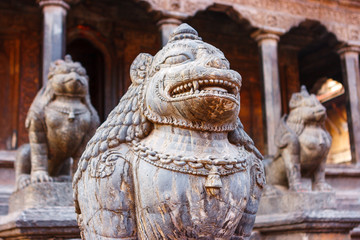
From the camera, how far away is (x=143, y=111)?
2451 millimetres

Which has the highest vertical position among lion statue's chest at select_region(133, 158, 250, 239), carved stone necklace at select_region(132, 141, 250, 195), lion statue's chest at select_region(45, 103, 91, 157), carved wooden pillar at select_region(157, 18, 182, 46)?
carved wooden pillar at select_region(157, 18, 182, 46)

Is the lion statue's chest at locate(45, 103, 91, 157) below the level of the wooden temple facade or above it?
below

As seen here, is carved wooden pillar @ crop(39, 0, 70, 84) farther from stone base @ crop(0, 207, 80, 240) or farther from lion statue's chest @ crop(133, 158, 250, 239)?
lion statue's chest @ crop(133, 158, 250, 239)

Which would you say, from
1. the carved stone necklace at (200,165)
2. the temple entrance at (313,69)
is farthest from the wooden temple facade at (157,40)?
the carved stone necklace at (200,165)

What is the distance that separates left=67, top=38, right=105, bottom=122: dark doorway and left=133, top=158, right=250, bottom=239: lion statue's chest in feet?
32.4

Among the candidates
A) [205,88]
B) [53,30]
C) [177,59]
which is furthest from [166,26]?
[205,88]

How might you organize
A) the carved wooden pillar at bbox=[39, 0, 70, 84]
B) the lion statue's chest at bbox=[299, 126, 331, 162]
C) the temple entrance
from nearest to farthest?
the lion statue's chest at bbox=[299, 126, 331, 162] → the carved wooden pillar at bbox=[39, 0, 70, 84] → the temple entrance

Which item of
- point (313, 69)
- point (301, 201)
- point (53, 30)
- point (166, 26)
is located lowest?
point (301, 201)

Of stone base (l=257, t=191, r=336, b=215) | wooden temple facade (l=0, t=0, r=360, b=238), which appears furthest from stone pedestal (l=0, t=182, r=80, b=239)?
wooden temple facade (l=0, t=0, r=360, b=238)

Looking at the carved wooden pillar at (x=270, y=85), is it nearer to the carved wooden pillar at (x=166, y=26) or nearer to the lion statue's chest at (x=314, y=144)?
the carved wooden pillar at (x=166, y=26)

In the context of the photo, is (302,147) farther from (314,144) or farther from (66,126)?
(66,126)

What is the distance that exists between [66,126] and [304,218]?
8.12ft

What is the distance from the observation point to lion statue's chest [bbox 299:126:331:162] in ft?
19.6

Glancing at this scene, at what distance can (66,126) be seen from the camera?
443 centimetres
